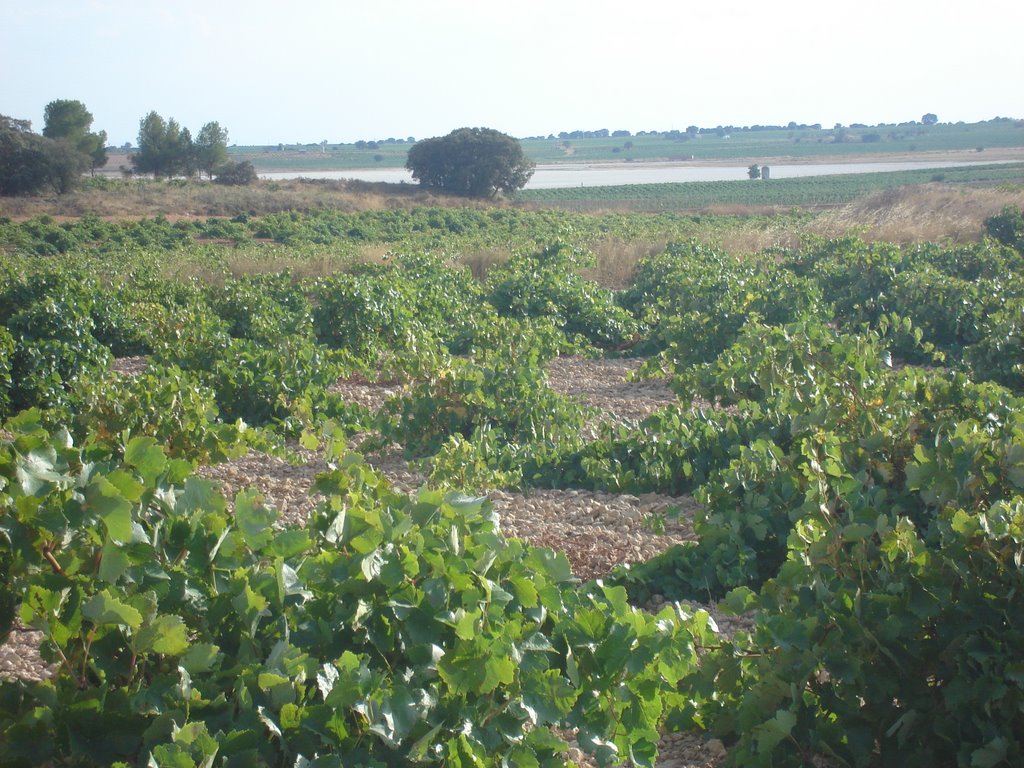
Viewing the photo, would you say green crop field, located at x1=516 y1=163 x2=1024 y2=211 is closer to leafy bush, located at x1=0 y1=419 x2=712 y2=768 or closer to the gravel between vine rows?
the gravel between vine rows

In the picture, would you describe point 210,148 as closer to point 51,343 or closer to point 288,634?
point 51,343

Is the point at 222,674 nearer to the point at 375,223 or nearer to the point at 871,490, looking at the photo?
the point at 871,490

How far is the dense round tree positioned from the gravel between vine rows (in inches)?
2026

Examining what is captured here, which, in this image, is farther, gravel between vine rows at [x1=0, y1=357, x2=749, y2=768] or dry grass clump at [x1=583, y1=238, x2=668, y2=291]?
dry grass clump at [x1=583, y1=238, x2=668, y2=291]

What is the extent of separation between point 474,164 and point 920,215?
33901 millimetres

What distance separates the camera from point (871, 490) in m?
4.32

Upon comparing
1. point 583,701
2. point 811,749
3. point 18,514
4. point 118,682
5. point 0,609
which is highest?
point 18,514

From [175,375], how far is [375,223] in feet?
108

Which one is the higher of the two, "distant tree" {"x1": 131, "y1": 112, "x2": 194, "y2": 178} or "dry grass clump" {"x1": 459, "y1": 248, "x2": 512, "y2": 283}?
"distant tree" {"x1": 131, "y1": 112, "x2": 194, "y2": 178}

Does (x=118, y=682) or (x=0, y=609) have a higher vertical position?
(x=0, y=609)

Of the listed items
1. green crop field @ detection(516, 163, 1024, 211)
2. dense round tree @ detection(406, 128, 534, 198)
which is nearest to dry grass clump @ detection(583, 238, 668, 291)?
green crop field @ detection(516, 163, 1024, 211)

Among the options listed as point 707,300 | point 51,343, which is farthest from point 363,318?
point 707,300

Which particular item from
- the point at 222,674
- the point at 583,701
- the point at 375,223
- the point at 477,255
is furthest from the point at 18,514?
the point at 375,223

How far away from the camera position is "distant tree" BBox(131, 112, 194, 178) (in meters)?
67.8
